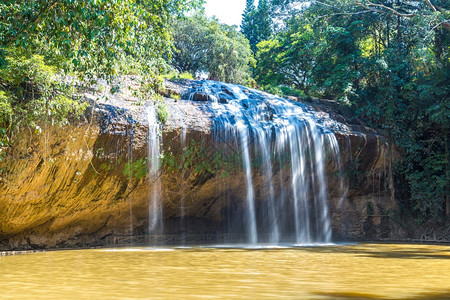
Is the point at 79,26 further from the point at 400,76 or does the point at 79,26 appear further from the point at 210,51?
the point at 210,51

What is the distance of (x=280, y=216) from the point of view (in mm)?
17188

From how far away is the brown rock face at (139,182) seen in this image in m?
11.3

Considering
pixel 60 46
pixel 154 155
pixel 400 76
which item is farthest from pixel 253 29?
pixel 60 46

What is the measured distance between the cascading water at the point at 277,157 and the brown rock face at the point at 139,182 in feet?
0.82

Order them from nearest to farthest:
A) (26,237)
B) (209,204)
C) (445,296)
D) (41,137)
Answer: (445,296)
(41,137)
(26,237)
(209,204)

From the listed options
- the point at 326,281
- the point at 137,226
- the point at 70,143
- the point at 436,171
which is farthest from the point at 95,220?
the point at 436,171

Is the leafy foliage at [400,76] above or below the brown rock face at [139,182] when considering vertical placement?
above

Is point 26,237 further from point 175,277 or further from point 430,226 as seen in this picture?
point 430,226

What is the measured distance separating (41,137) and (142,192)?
414cm

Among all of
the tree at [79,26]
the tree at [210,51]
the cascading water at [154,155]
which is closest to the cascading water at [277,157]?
the cascading water at [154,155]

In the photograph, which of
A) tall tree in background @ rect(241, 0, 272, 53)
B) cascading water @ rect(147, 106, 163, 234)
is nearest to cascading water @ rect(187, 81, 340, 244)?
cascading water @ rect(147, 106, 163, 234)

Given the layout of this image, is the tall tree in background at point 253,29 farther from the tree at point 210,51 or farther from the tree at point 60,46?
the tree at point 60,46

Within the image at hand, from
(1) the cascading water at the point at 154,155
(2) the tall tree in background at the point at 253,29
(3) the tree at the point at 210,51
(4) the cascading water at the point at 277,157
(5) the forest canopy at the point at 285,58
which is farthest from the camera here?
(2) the tall tree in background at the point at 253,29

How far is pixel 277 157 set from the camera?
1529 centimetres
